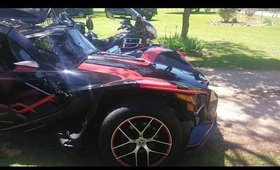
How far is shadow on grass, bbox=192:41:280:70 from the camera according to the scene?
35.0 ft

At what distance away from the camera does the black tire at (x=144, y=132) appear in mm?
4148

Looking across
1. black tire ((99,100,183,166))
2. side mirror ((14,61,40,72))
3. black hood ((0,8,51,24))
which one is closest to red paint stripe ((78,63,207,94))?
black tire ((99,100,183,166))

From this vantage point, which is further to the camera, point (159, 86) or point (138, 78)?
point (138, 78)

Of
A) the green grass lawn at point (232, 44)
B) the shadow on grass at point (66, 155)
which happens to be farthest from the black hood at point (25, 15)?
the green grass lawn at point (232, 44)

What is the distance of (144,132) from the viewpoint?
4.26 m

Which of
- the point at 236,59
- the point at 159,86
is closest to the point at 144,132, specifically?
the point at 159,86

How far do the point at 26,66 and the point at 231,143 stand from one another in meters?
2.78

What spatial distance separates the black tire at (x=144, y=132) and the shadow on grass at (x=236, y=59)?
657 cm

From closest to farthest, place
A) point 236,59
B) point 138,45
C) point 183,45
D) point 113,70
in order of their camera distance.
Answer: point 113,70, point 138,45, point 236,59, point 183,45

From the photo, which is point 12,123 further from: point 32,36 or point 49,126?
point 32,36

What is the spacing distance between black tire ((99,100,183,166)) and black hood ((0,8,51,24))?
74.4 inches

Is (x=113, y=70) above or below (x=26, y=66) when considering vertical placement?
below

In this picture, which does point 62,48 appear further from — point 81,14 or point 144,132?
point 81,14

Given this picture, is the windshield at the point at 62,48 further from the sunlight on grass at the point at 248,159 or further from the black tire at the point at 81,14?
the black tire at the point at 81,14
